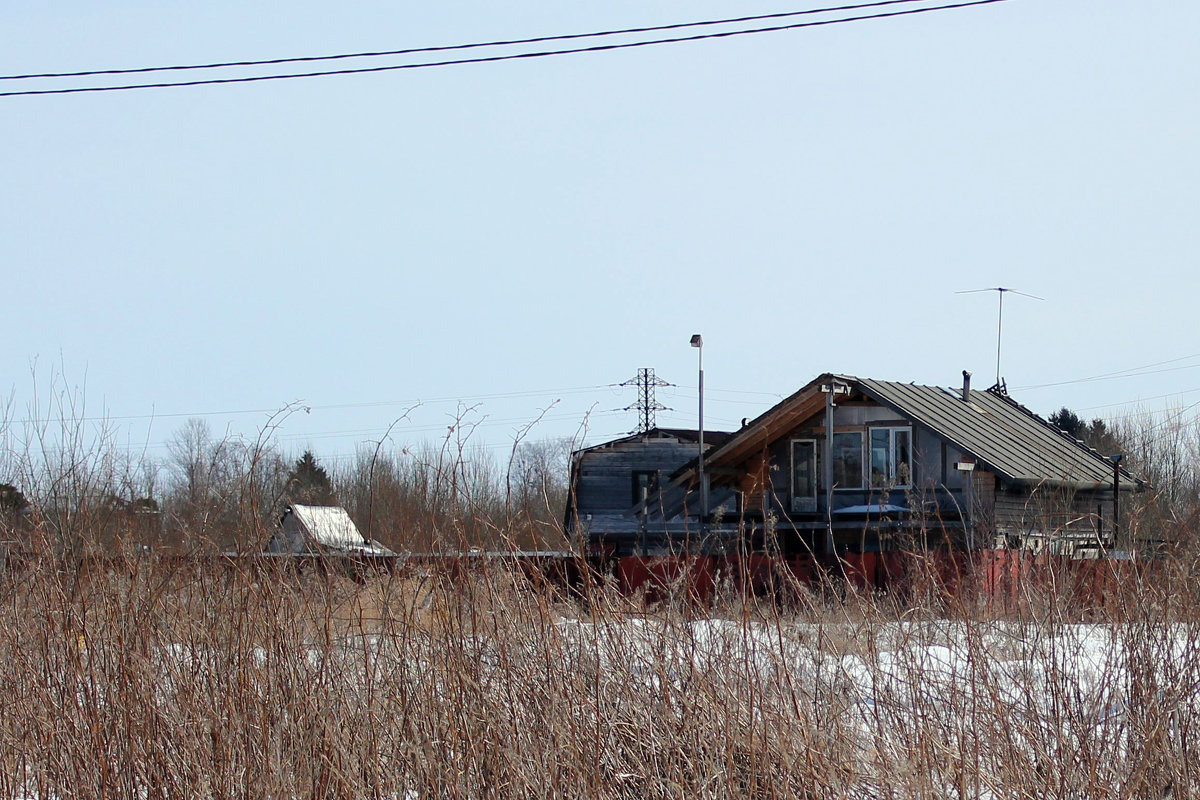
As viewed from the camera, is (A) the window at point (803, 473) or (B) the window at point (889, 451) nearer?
(B) the window at point (889, 451)

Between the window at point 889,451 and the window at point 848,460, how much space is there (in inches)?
14.5

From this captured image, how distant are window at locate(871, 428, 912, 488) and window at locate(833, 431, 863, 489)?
368mm

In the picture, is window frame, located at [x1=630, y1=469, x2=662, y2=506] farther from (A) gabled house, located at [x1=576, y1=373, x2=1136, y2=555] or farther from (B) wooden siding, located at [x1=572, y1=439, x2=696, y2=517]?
(A) gabled house, located at [x1=576, y1=373, x2=1136, y2=555]

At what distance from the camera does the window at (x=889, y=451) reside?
26.0 meters

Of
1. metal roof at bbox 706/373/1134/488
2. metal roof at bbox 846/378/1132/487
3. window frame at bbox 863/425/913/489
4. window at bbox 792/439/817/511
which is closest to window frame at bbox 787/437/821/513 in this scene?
window at bbox 792/439/817/511

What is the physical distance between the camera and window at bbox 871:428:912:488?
2603 cm

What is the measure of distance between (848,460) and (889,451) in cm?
105

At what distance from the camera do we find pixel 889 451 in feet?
86.4

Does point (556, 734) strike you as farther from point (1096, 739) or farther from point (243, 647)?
point (1096, 739)

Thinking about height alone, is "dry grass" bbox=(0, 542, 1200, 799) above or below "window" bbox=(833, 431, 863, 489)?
below

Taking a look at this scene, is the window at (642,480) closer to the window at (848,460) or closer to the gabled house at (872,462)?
the gabled house at (872,462)

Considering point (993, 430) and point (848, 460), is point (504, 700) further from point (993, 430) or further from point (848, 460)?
point (993, 430)

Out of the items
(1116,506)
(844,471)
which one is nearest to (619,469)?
(844,471)

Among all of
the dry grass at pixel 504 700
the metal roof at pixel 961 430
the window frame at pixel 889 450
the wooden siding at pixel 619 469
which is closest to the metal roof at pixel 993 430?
the metal roof at pixel 961 430
